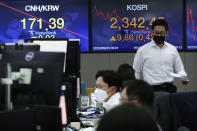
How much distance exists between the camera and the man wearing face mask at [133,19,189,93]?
12.3ft

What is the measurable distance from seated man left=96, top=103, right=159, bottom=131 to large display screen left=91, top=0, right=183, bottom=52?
4949mm

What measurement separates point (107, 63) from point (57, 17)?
1120 mm

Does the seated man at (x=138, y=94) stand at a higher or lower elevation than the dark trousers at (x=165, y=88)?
higher

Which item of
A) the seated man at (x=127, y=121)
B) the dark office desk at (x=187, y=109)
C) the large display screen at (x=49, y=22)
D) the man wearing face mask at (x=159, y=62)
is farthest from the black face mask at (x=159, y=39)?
the seated man at (x=127, y=121)

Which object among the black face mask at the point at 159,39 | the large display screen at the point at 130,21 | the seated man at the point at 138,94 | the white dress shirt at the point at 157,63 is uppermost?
the large display screen at the point at 130,21

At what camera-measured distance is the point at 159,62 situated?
12.4 ft

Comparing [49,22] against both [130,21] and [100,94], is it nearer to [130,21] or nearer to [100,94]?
[130,21]

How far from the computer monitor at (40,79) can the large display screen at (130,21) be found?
3833 millimetres

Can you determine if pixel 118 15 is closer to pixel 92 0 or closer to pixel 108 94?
pixel 92 0

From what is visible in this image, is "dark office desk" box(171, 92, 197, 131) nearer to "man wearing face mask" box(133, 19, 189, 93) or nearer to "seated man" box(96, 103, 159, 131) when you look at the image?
"seated man" box(96, 103, 159, 131)

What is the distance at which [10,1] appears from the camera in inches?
228

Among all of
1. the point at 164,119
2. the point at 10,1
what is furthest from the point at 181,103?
the point at 10,1

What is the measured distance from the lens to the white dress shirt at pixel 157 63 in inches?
148

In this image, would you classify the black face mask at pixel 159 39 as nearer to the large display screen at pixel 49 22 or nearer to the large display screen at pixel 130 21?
the large display screen at pixel 130 21
